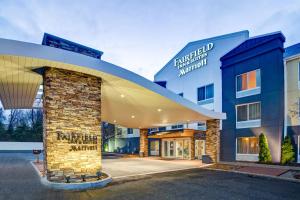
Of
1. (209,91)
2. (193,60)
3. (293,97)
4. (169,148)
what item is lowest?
(169,148)

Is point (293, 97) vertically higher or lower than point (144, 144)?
higher

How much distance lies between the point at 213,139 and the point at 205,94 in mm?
7349

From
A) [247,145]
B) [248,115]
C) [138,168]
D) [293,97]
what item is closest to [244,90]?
[248,115]

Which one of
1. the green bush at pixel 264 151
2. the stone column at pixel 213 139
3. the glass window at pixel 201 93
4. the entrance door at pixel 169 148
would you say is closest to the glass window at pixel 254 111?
the green bush at pixel 264 151

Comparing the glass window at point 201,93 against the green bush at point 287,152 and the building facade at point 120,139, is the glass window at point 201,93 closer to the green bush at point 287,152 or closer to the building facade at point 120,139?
the green bush at point 287,152

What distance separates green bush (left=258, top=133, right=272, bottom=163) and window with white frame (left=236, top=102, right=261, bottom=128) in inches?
56.0

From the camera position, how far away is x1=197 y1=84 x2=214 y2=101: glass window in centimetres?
2377

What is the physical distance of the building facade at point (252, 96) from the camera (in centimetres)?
1716

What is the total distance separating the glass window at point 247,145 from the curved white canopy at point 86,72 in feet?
11.4

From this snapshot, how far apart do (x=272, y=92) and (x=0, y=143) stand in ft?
131

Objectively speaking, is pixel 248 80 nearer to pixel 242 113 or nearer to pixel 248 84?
pixel 248 84

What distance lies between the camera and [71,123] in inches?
393

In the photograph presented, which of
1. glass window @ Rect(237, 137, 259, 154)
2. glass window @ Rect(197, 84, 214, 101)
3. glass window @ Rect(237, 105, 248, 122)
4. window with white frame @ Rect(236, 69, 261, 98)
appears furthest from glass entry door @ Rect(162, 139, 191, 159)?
window with white frame @ Rect(236, 69, 261, 98)

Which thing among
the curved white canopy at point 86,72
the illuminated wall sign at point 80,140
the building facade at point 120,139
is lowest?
the building facade at point 120,139
